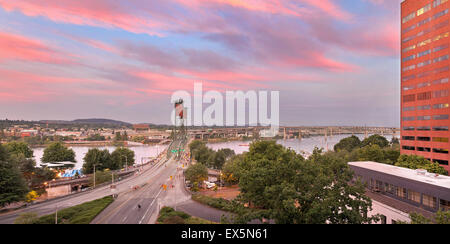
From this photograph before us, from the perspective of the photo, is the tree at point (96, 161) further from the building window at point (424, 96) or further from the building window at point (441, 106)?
the building window at point (441, 106)

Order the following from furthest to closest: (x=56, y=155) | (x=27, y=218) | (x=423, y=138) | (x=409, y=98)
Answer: (x=56, y=155) → (x=409, y=98) → (x=423, y=138) → (x=27, y=218)

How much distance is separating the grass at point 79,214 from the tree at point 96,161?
29.9 metres

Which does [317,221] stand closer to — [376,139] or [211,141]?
[376,139]

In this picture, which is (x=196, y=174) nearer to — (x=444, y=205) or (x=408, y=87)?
(x=444, y=205)

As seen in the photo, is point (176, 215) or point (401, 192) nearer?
point (401, 192)

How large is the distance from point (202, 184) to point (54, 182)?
28.8 m

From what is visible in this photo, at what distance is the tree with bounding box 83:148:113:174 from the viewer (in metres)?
57.5

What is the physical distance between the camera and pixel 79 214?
26.5 metres

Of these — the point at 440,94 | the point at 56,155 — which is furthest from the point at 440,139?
the point at 56,155

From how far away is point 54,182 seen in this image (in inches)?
1783

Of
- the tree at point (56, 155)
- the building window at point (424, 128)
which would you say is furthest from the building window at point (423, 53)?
the tree at point (56, 155)

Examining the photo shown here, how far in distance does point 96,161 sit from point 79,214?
115 feet

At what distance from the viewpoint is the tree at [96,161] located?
57.5 meters

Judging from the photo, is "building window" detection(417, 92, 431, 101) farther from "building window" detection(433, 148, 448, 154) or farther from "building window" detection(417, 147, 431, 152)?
"building window" detection(433, 148, 448, 154)
